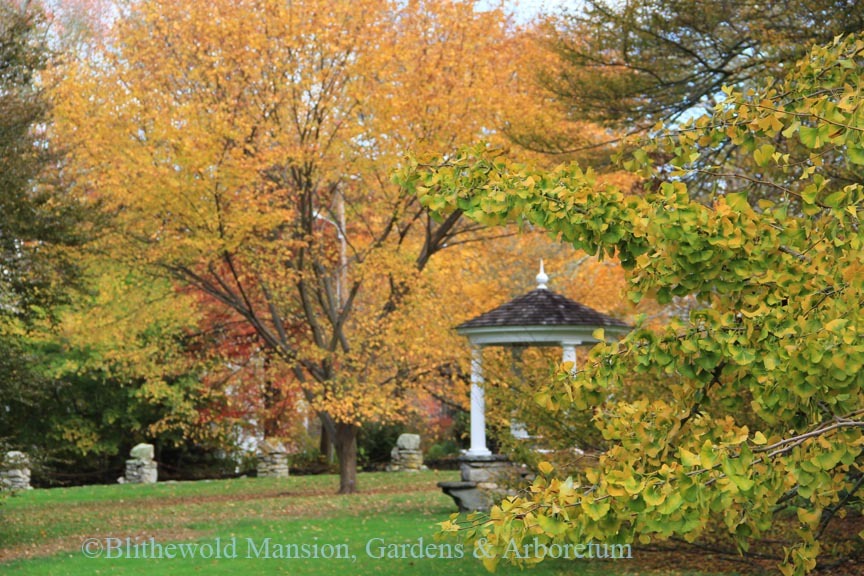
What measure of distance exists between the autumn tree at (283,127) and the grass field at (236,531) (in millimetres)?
1700

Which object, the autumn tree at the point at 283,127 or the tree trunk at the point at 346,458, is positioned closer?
the autumn tree at the point at 283,127

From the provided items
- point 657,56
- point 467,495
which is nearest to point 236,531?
point 467,495

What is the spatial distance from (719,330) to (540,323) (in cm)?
954

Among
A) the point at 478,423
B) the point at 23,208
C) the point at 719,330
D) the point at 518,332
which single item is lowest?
the point at 478,423

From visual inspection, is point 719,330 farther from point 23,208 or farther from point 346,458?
point 346,458

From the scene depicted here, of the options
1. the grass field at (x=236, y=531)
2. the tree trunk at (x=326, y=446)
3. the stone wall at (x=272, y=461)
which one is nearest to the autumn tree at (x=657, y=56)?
the grass field at (x=236, y=531)

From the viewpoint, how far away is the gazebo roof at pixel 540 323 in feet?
42.3

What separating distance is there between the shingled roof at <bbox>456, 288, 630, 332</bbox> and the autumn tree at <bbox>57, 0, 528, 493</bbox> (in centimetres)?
183

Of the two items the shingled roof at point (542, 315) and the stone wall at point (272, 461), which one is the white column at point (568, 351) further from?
the stone wall at point (272, 461)

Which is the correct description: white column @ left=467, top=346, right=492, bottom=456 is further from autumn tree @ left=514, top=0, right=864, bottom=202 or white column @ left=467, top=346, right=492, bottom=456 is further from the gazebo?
autumn tree @ left=514, top=0, right=864, bottom=202

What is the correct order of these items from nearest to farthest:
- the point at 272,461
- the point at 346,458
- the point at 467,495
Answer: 1. the point at 467,495
2. the point at 346,458
3. the point at 272,461

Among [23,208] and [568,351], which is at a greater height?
[23,208]

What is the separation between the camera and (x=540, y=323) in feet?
42.3

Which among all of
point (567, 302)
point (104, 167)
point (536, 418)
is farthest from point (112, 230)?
point (536, 418)
